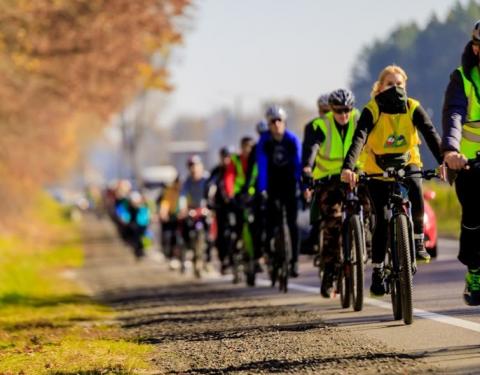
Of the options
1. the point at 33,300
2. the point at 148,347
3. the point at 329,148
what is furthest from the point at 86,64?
the point at 148,347

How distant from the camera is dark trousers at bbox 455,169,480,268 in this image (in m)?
8.25

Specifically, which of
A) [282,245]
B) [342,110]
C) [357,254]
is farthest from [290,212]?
[357,254]

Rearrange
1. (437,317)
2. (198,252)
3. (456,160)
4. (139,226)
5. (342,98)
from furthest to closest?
1. (139,226)
2. (198,252)
3. (342,98)
4. (437,317)
5. (456,160)

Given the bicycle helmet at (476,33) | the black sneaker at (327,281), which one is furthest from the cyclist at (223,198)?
the bicycle helmet at (476,33)

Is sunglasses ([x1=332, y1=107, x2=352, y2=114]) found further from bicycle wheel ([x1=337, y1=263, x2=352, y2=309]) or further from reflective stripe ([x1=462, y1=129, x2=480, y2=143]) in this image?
reflective stripe ([x1=462, y1=129, x2=480, y2=143])

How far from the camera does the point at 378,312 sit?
11195mm

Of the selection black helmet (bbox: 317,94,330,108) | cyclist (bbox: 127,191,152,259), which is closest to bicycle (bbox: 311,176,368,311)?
black helmet (bbox: 317,94,330,108)

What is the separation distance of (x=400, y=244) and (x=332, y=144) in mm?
2794

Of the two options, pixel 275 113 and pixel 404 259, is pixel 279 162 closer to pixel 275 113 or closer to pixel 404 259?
pixel 275 113

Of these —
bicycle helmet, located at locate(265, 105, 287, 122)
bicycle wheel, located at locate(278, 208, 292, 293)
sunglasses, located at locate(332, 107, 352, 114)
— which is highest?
bicycle helmet, located at locate(265, 105, 287, 122)

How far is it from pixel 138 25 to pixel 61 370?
19005 millimetres

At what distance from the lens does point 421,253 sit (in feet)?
32.9

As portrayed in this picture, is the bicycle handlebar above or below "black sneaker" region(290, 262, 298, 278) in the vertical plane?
above

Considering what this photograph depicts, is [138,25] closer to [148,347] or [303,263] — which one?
[303,263]
